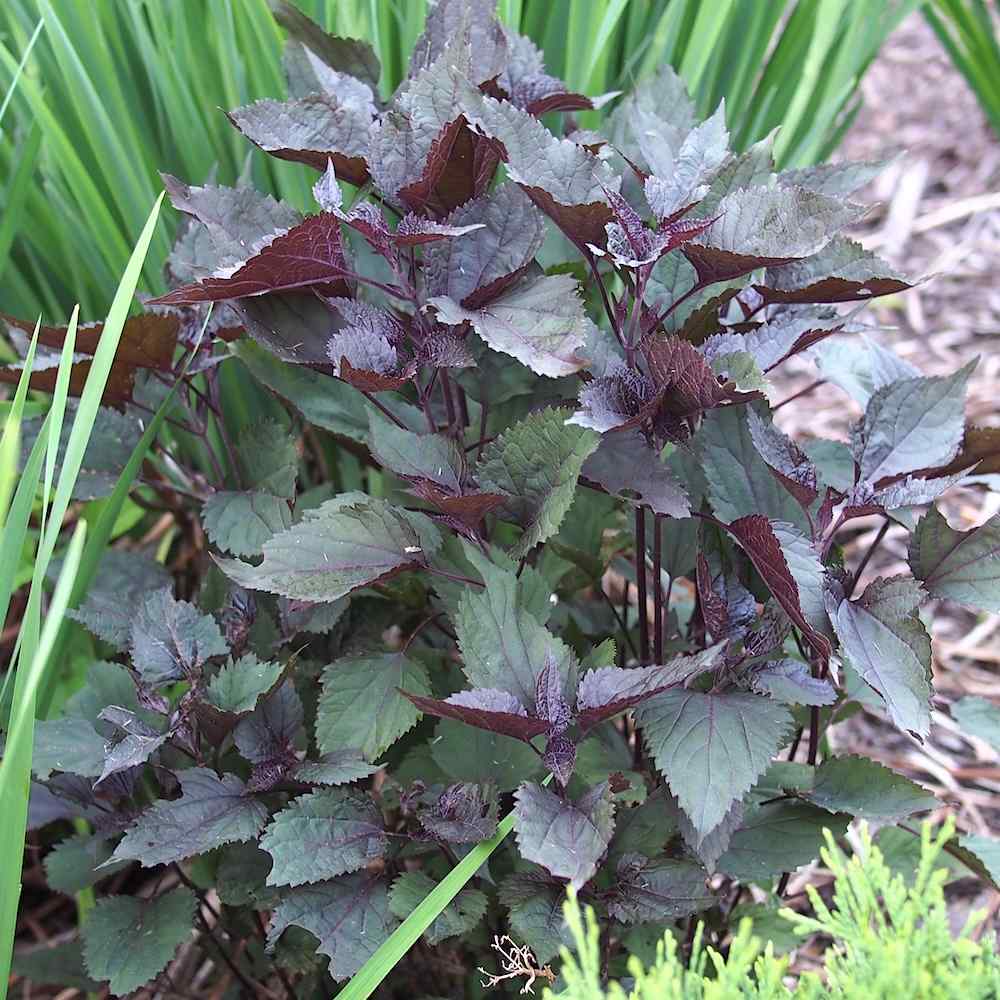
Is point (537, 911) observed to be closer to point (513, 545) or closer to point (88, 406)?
point (513, 545)

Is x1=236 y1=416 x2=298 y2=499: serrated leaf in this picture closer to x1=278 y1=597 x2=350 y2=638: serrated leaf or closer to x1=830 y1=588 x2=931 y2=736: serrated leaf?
x1=278 y1=597 x2=350 y2=638: serrated leaf

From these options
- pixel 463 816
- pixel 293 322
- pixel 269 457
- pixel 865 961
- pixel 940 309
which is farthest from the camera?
pixel 940 309

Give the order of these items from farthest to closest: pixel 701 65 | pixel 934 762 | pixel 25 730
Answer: pixel 934 762 → pixel 701 65 → pixel 25 730

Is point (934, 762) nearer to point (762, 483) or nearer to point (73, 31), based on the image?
point (762, 483)

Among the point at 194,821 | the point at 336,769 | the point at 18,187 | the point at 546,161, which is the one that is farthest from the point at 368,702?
the point at 18,187

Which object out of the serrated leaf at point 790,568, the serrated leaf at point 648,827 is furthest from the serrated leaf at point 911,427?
the serrated leaf at point 648,827

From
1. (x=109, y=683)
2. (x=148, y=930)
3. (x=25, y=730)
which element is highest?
(x=25, y=730)

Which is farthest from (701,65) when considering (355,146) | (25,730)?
(25,730)

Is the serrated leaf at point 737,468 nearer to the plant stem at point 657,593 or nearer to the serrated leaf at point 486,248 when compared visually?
the plant stem at point 657,593
